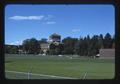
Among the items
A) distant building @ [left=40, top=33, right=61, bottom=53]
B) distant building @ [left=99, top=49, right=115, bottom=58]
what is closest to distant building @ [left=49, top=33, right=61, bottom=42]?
distant building @ [left=40, top=33, right=61, bottom=53]

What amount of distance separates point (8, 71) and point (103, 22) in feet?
2.93

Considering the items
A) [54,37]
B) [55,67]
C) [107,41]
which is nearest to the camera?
[54,37]

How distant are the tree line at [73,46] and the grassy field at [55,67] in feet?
0.18

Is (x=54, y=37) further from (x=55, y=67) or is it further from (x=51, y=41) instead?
(x=55, y=67)

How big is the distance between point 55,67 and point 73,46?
272 millimetres

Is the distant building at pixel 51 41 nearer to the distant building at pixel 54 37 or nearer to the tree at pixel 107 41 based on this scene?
the distant building at pixel 54 37

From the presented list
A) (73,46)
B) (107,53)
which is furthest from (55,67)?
(107,53)

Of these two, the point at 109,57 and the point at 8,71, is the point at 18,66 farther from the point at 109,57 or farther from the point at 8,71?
the point at 109,57

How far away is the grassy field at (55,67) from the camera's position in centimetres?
482

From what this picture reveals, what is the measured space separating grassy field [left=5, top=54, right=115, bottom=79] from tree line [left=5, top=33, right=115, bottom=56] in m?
0.05

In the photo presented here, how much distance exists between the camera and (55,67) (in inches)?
198

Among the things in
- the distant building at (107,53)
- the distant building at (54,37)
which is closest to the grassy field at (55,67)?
the distant building at (107,53)
